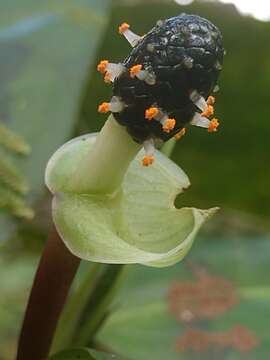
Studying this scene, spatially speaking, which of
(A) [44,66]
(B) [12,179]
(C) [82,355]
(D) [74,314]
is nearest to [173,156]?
(A) [44,66]

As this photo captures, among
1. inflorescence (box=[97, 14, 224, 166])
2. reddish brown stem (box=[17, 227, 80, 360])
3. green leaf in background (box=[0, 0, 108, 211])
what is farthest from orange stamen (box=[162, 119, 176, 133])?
green leaf in background (box=[0, 0, 108, 211])

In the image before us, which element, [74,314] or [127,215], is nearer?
[127,215]

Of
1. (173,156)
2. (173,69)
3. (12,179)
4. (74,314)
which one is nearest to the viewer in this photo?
(173,69)

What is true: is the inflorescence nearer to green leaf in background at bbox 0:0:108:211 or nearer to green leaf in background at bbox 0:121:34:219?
green leaf in background at bbox 0:121:34:219

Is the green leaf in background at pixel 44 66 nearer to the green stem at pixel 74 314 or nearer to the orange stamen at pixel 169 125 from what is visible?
the green stem at pixel 74 314

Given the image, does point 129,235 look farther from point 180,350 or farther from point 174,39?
point 180,350

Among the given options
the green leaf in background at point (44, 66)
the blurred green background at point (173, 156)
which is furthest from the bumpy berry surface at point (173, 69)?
the green leaf in background at point (44, 66)

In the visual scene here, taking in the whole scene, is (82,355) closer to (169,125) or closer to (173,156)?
(169,125)
